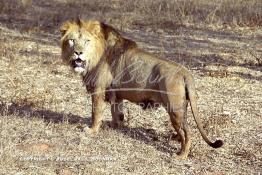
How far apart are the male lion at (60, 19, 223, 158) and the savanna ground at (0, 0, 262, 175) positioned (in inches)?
14.0

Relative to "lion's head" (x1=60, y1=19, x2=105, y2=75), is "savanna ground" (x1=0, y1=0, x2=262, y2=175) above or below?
below

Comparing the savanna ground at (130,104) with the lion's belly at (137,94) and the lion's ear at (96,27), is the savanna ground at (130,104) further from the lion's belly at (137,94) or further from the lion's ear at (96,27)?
the lion's ear at (96,27)

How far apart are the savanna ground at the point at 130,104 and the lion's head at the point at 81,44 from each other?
82 centimetres

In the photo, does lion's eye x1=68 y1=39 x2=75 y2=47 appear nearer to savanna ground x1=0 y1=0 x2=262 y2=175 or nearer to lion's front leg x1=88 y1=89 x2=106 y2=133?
lion's front leg x1=88 y1=89 x2=106 y2=133

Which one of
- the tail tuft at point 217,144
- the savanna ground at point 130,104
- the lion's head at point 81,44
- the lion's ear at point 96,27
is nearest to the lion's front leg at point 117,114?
the savanna ground at point 130,104

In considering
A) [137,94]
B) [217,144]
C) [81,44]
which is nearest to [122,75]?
[137,94]

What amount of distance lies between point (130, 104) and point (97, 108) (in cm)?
130

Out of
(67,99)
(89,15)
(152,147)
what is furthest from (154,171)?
(89,15)

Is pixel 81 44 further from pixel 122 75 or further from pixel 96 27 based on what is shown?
pixel 122 75

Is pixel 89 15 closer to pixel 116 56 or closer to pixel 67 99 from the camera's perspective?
pixel 67 99

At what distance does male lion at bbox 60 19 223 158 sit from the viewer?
5.96 m

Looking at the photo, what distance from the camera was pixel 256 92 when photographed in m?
8.57

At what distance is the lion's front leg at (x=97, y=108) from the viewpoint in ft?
21.7

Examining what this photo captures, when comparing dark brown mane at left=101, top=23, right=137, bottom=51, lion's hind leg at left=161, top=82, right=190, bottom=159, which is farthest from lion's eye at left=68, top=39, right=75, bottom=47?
lion's hind leg at left=161, top=82, right=190, bottom=159
